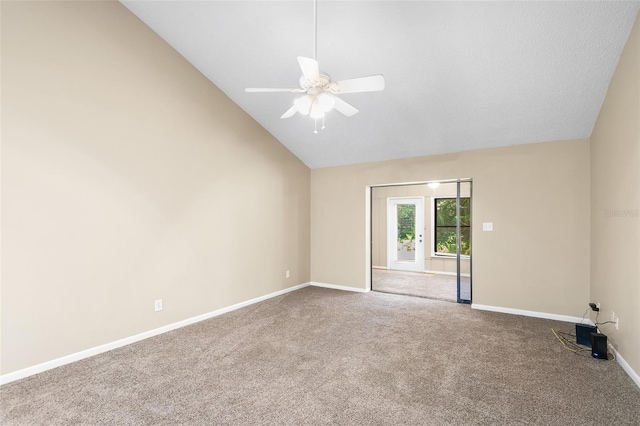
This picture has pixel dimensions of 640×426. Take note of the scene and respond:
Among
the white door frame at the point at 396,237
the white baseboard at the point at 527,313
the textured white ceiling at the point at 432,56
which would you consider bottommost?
the white baseboard at the point at 527,313

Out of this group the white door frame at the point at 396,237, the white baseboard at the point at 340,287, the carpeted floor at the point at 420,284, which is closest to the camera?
the carpeted floor at the point at 420,284

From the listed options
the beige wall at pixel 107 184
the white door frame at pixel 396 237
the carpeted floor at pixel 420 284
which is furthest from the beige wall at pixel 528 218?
the beige wall at pixel 107 184

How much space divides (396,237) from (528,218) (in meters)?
3.78

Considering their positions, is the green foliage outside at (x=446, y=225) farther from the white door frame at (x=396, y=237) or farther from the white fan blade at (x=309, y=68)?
the white fan blade at (x=309, y=68)

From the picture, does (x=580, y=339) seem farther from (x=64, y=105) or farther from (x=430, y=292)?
(x=64, y=105)

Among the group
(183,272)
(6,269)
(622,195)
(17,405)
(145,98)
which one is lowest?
(17,405)

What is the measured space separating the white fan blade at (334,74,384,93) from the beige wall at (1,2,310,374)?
2.32m

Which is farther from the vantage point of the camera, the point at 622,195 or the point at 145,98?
the point at 145,98

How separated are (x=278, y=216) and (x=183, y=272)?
1.88 metres

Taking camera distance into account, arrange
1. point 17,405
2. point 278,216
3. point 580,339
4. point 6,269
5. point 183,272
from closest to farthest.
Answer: point 17,405
point 6,269
point 580,339
point 183,272
point 278,216

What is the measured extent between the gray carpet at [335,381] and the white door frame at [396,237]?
374 cm

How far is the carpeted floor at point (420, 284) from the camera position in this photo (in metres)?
5.26

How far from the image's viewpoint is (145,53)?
3412 mm

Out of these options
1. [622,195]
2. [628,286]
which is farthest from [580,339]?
[622,195]
